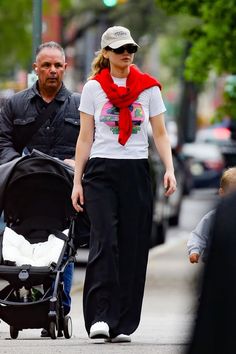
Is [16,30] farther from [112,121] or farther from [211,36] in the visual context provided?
[112,121]

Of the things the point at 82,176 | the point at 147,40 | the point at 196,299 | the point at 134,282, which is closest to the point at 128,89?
the point at 82,176

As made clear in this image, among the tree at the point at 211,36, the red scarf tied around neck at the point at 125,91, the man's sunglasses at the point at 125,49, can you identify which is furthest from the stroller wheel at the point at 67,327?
the tree at the point at 211,36

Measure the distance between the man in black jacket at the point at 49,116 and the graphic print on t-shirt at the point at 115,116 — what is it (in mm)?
667

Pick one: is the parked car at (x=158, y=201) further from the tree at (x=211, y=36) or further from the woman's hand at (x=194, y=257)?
the woman's hand at (x=194, y=257)

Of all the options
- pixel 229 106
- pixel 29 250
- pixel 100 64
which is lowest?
pixel 29 250

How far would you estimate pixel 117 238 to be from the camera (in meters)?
8.82

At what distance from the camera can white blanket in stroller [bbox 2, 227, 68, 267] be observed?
866 centimetres

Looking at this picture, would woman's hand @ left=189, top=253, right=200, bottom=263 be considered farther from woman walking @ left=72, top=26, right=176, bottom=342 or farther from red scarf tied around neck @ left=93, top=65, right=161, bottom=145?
red scarf tied around neck @ left=93, top=65, right=161, bottom=145

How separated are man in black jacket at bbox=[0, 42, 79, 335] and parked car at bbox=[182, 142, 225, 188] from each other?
27496mm

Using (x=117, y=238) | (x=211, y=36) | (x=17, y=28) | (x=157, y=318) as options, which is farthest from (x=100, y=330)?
(x=17, y=28)

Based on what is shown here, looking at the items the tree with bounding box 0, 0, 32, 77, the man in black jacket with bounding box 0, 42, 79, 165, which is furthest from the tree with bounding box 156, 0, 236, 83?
the tree with bounding box 0, 0, 32, 77

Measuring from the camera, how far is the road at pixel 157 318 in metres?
8.41

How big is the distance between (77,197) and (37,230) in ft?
1.25

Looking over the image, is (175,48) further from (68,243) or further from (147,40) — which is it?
(68,243)
